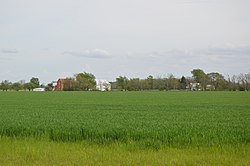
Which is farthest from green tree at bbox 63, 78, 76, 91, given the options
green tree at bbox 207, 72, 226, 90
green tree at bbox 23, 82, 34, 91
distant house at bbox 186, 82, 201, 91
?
green tree at bbox 207, 72, 226, 90

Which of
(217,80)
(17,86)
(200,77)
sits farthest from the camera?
(17,86)

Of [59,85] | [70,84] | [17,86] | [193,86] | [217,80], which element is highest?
[217,80]

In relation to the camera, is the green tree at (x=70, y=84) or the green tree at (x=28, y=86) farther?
the green tree at (x=28, y=86)

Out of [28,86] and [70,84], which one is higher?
[70,84]

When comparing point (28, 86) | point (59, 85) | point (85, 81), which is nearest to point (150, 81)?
point (85, 81)

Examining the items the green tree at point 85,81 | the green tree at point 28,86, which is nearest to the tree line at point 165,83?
the green tree at point 85,81

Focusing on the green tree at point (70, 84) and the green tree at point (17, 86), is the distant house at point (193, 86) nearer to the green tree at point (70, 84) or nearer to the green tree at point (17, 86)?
the green tree at point (70, 84)

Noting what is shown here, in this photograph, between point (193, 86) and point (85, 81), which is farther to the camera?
point (85, 81)

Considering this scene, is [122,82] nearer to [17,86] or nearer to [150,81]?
[150,81]

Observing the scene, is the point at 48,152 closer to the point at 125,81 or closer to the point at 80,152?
the point at 80,152

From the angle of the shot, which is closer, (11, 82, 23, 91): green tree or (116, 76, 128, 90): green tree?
(116, 76, 128, 90): green tree

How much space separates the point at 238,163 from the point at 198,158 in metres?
1.08

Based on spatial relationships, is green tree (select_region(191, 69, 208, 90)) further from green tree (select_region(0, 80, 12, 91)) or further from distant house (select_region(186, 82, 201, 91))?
green tree (select_region(0, 80, 12, 91))

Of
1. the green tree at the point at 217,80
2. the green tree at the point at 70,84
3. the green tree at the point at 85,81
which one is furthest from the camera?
the green tree at the point at 70,84
